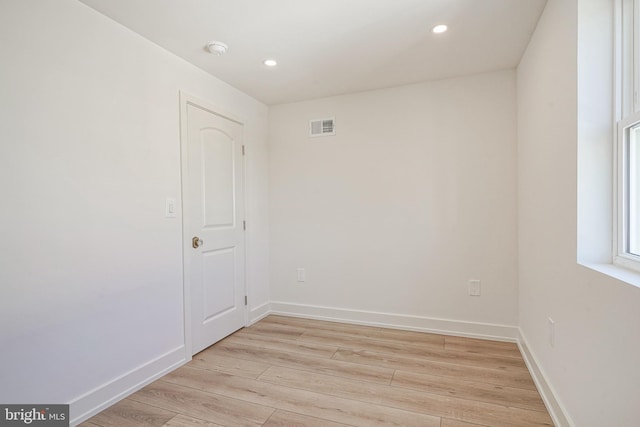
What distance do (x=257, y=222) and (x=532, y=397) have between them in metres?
2.71

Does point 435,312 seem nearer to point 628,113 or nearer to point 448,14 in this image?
point 628,113

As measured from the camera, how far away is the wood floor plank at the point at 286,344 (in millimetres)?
2615

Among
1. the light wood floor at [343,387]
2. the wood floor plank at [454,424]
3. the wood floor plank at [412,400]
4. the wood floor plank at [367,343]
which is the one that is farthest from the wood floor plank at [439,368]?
the wood floor plank at [454,424]

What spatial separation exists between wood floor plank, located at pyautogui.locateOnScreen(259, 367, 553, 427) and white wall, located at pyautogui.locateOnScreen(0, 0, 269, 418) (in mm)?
948

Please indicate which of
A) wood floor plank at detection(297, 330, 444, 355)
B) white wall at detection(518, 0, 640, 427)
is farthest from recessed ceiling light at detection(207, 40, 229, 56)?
wood floor plank at detection(297, 330, 444, 355)

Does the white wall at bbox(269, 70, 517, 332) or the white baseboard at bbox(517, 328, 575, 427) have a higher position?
the white wall at bbox(269, 70, 517, 332)

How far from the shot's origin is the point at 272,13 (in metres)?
1.93

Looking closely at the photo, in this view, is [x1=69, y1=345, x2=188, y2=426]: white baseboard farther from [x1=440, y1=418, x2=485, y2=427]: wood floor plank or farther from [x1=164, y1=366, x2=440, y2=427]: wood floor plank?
[x1=440, y1=418, x2=485, y2=427]: wood floor plank

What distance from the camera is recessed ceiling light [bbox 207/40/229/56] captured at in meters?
2.24

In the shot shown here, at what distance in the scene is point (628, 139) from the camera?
4.32 feet

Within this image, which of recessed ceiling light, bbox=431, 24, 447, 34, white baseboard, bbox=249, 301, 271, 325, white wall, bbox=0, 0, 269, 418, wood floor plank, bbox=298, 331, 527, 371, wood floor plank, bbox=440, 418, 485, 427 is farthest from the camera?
white baseboard, bbox=249, 301, 271, 325

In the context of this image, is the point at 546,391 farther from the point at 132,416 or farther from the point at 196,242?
the point at 196,242

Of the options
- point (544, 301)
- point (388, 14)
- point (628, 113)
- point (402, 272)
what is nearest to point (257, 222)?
point (402, 272)

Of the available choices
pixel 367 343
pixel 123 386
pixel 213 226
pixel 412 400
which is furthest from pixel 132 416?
pixel 367 343
